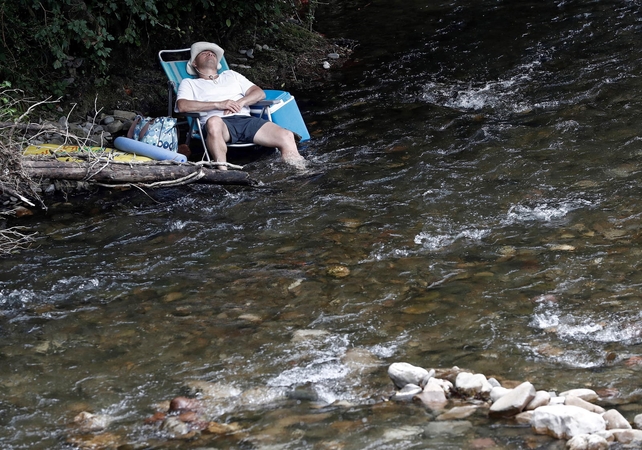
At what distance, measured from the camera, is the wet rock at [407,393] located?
3.16 metres

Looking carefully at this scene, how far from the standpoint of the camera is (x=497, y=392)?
3.07 metres

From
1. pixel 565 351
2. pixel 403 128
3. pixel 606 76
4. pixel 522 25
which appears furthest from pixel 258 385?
pixel 522 25

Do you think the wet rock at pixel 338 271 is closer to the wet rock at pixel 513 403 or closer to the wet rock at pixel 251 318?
the wet rock at pixel 251 318

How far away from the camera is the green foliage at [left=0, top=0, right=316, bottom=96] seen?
7395 millimetres

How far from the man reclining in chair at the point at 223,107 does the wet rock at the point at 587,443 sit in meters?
4.39

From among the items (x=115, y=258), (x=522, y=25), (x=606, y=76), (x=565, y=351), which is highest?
(x=522, y=25)

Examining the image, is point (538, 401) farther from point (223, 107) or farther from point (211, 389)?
point (223, 107)

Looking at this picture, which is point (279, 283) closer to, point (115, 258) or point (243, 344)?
point (243, 344)

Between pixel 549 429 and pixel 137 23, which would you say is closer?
pixel 549 429

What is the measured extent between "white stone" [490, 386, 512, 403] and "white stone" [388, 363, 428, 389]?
1.01ft

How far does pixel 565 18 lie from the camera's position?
10.3 m

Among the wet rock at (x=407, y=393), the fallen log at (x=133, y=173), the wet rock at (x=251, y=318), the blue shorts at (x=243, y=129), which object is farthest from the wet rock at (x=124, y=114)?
the wet rock at (x=407, y=393)

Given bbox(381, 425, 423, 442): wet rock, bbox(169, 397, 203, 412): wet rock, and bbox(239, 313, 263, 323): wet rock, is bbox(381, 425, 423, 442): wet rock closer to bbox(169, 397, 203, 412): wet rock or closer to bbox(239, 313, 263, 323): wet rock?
bbox(169, 397, 203, 412): wet rock

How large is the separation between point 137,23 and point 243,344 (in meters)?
5.87
